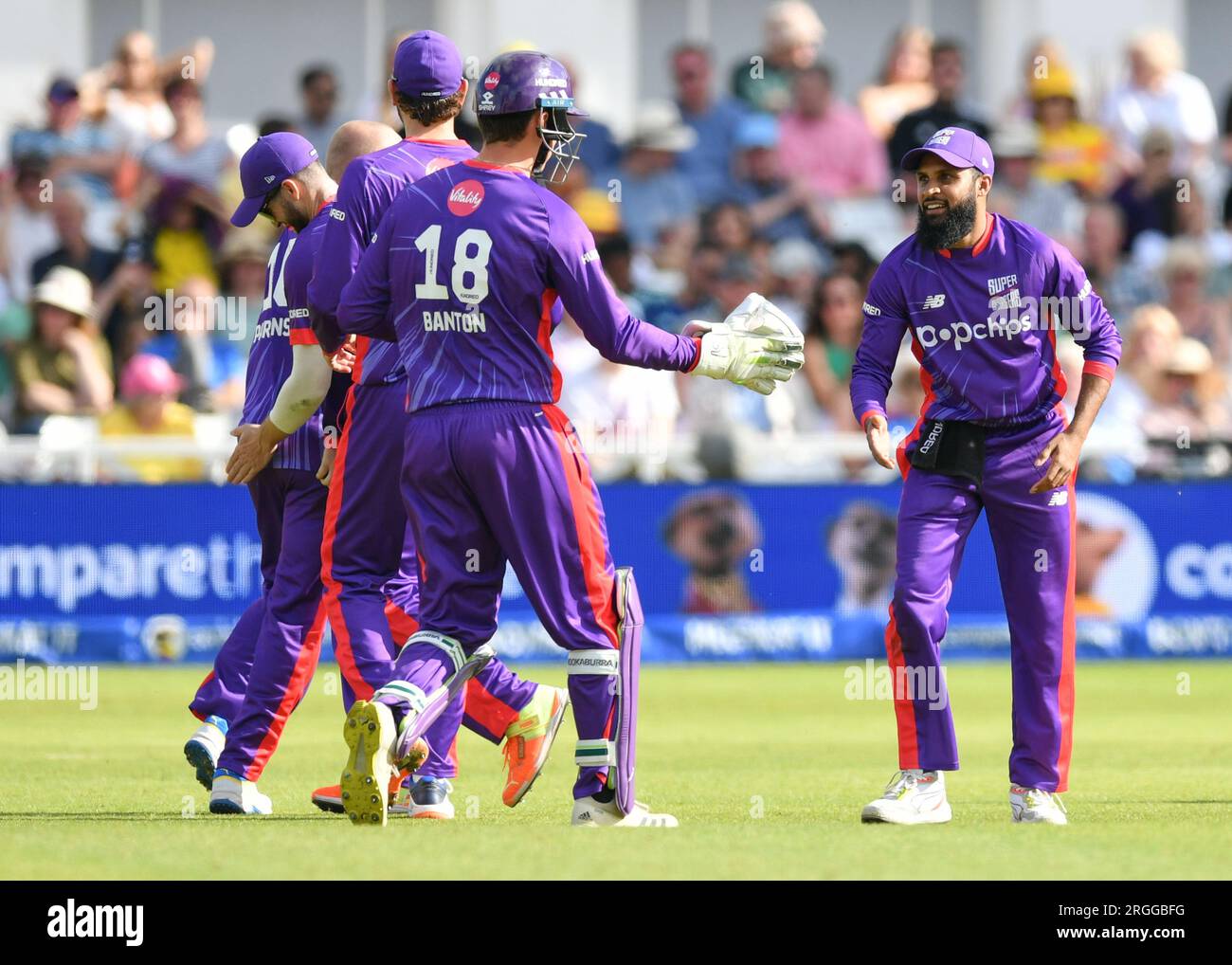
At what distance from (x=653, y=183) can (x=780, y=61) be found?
75.4 inches

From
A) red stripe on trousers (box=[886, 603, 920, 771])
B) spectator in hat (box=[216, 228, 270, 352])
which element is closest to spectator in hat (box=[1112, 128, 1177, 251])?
spectator in hat (box=[216, 228, 270, 352])

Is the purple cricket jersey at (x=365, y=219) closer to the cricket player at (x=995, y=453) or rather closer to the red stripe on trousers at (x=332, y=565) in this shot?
the red stripe on trousers at (x=332, y=565)

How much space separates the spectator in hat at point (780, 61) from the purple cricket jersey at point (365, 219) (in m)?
13.1

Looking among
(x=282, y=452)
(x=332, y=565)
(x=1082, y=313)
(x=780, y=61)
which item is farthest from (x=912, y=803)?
(x=780, y=61)

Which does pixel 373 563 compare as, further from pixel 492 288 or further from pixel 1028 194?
pixel 1028 194

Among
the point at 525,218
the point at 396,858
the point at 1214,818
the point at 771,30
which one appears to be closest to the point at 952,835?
the point at 1214,818

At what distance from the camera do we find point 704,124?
832 inches

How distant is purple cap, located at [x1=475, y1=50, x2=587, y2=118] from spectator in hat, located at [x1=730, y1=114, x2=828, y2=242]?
488 inches

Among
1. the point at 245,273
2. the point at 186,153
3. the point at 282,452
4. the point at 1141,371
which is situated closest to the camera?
the point at 282,452

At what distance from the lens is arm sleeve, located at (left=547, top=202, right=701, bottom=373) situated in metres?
7.71

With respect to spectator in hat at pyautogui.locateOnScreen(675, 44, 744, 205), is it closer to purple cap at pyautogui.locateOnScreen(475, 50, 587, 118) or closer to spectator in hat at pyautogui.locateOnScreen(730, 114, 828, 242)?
spectator in hat at pyautogui.locateOnScreen(730, 114, 828, 242)

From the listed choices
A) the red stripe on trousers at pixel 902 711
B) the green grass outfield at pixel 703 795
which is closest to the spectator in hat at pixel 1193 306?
the green grass outfield at pixel 703 795

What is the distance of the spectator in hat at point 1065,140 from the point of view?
21.5 meters
